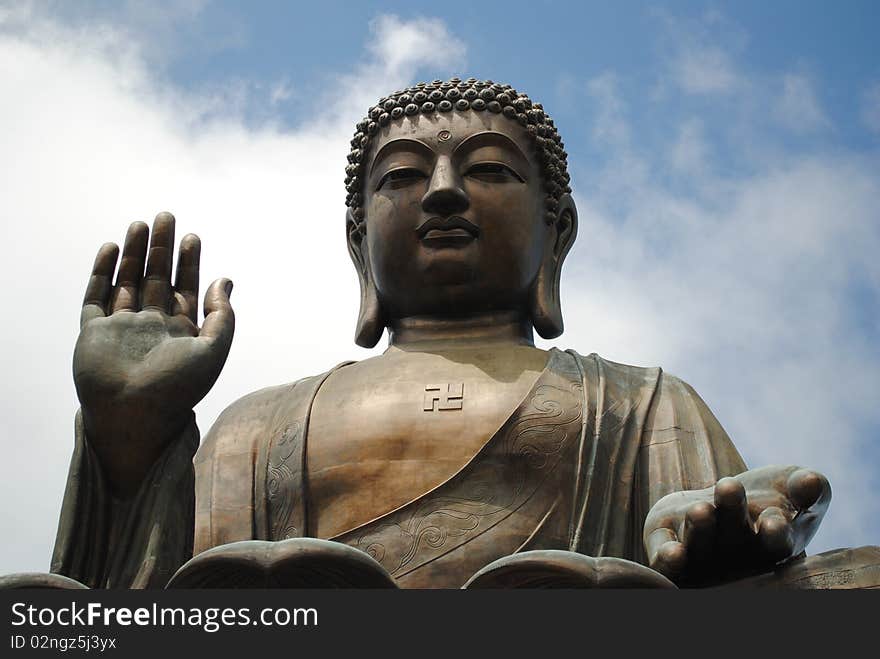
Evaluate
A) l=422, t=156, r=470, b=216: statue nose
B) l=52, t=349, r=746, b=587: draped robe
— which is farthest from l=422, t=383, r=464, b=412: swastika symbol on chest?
l=422, t=156, r=470, b=216: statue nose

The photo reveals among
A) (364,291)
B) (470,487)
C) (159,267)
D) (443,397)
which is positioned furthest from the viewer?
(364,291)

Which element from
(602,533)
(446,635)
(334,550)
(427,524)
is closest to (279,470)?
(427,524)

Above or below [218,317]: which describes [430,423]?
below

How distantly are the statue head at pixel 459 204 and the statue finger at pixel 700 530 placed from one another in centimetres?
304

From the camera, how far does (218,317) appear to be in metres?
8.99

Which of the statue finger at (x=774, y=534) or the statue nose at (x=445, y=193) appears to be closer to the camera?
the statue finger at (x=774, y=534)

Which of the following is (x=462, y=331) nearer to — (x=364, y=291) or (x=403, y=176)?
(x=364, y=291)

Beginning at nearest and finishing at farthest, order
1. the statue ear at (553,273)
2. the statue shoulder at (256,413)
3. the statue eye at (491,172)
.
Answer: the statue shoulder at (256,413)
the statue eye at (491,172)
the statue ear at (553,273)

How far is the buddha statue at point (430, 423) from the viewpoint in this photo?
866 centimetres

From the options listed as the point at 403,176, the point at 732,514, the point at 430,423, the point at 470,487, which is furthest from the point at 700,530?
the point at 403,176

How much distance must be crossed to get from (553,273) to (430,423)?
164 cm

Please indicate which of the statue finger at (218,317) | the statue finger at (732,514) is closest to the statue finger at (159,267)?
the statue finger at (218,317)

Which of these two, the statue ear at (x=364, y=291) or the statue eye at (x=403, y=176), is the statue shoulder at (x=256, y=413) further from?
Answer: the statue eye at (x=403, y=176)

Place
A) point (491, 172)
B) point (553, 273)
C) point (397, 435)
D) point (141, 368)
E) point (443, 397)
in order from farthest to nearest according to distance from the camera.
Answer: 1. point (553, 273)
2. point (491, 172)
3. point (443, 397)
4. point (397, 435)
5. point (141, 368)
